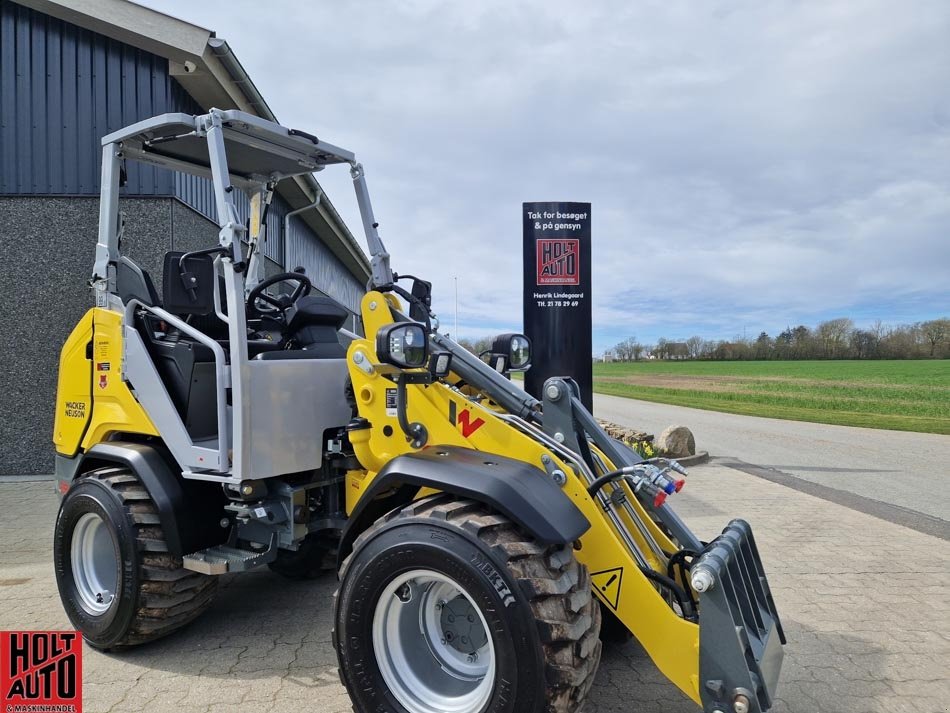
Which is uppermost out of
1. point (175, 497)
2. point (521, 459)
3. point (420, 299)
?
point (420, 299)

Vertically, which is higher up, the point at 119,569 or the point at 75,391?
the point at 75,391

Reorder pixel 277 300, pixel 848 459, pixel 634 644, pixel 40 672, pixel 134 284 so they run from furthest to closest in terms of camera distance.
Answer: pixel 848 459 → pixel 277 300 → pixel 134 284 → pixel 634 644 → pixel 40 672

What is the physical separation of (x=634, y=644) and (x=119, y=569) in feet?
9.69

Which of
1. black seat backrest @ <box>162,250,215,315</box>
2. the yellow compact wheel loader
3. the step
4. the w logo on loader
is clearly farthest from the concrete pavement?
black seat backrest @ <box>162,250,215,315</box>

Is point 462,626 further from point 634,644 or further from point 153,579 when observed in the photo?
point 153,579

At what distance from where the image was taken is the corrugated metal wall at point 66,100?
9.20 m

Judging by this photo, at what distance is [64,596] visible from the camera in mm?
4324

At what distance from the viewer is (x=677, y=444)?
11.8 m

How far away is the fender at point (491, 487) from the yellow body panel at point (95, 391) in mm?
1715

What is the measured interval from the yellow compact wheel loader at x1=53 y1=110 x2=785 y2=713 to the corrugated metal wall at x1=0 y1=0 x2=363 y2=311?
5.22 metres

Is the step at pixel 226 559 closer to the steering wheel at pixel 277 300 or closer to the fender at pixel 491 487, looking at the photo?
the fender at pixel 491 487

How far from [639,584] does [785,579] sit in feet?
10.4

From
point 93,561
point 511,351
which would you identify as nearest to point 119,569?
point 93,561

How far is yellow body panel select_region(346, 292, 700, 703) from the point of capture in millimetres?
2852
